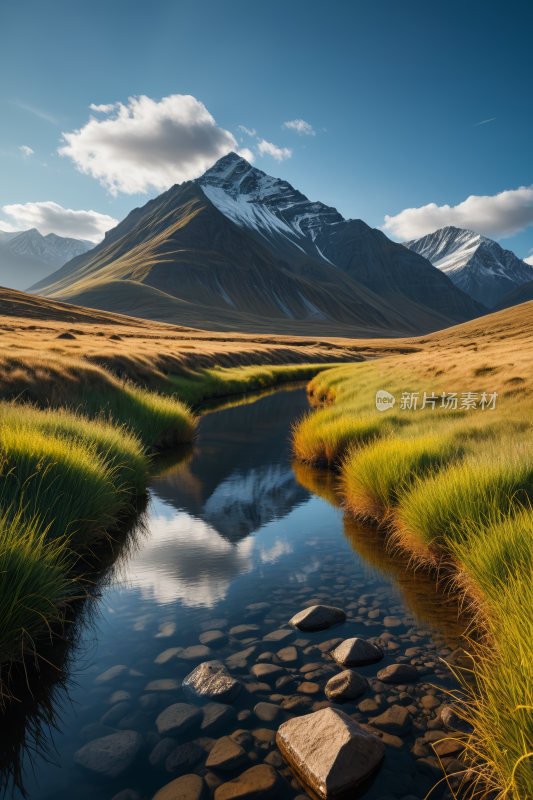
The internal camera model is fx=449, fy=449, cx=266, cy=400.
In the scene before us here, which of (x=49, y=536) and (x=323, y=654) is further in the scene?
(x=49, y=536)

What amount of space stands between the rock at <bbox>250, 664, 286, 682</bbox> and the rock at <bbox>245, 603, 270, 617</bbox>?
1206 millimetres

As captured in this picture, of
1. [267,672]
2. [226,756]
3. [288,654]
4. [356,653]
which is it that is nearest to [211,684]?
[267,672]

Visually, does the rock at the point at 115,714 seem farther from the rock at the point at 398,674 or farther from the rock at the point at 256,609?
the rock at the point at 398,674

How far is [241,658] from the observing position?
5.44 metres

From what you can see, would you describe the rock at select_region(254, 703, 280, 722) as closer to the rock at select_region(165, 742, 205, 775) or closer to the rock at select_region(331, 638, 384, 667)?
the rock at select_region(165, 742, 205, 775)

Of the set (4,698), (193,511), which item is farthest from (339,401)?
(4,698)

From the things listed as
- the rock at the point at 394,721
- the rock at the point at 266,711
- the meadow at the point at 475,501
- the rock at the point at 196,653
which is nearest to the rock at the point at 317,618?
the rock at the point at 196,653

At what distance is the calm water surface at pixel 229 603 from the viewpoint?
13.5 feet

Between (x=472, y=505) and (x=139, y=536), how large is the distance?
264 inches

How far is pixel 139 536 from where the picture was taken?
977 centimetres

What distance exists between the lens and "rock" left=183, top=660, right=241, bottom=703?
479 cm

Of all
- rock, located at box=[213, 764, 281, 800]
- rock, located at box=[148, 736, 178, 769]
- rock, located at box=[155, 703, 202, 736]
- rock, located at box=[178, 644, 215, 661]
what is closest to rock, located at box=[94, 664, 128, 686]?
rock, located at box=[178, 644, 215, 661]

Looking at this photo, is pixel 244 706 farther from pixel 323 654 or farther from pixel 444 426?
pixel 444 426

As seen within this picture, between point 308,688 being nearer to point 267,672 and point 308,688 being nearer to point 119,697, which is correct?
point 267,672
